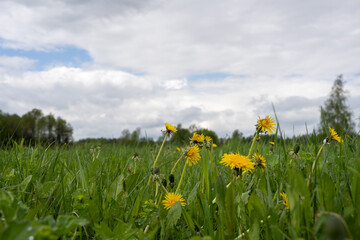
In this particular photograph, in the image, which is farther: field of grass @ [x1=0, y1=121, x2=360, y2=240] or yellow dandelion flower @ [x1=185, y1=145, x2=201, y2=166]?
yellow dandelion flower @ [x1=185, y1=145, x2=201, y2=166]

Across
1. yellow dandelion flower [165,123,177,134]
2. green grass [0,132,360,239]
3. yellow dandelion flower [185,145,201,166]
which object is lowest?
green grass [0,132,360,239]

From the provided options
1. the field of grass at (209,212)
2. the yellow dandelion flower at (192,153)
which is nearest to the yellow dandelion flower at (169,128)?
the yellow dandelion flower at (192,153)

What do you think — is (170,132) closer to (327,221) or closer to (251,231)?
(251,231)

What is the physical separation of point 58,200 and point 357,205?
1.72 metres

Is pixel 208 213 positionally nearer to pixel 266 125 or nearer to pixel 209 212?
pixel 209 212

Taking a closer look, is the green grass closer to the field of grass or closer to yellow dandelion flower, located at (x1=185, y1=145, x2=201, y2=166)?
the field of grass

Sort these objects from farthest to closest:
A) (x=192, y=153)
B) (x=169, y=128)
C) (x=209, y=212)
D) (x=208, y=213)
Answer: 1. (x=169, y=128)
2. (x=192, y=153)
3. (x=209, y=212)
4. (x=208, y=213)

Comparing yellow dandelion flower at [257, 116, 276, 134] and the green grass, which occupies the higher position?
yellow dandelion flower at [257, 116, 276, 134]

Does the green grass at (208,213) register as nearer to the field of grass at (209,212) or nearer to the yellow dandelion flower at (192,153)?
the field of grass at (209,212)

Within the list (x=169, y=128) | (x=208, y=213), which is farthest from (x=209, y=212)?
(x=169, y=128)

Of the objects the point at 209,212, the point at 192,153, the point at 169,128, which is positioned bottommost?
the point at 209,212

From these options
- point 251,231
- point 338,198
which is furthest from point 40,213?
point 338,198

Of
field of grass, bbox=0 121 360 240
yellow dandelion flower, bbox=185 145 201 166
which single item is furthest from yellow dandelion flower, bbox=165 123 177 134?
field of grass, bbox=0 121 360 240

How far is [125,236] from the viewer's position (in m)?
1.57
